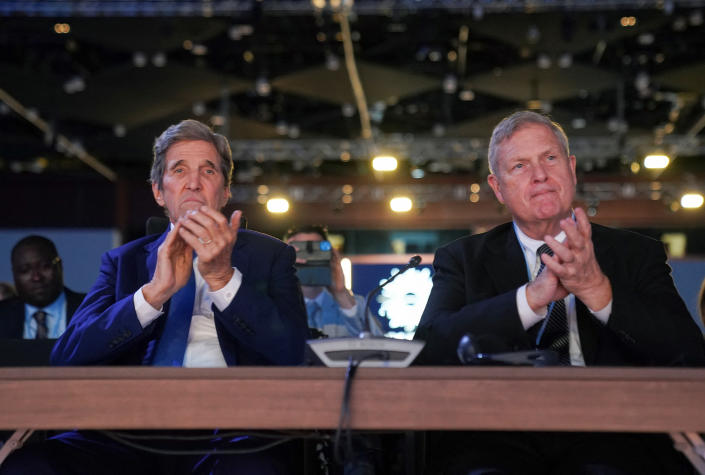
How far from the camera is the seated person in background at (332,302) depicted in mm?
3906

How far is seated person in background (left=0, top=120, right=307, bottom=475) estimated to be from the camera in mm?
1515

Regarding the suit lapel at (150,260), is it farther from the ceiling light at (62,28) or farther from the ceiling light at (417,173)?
the ceiling light at (417,173)

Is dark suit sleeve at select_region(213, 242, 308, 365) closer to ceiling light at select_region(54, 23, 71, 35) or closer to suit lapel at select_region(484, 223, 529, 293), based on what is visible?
suit lapel at select_region(484, 223, 529, 293)

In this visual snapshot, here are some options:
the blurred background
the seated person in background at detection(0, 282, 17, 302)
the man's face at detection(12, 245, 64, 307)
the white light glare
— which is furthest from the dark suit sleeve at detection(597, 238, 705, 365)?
the seated person in background at detection(0, 282, 17, 302)

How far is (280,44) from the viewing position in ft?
23.4

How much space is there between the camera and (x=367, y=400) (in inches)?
44.1

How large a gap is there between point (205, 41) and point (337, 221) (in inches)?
197

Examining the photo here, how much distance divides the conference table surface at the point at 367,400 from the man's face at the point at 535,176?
0.74 metres

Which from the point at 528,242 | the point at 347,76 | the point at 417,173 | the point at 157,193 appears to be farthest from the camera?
the point at 417,173

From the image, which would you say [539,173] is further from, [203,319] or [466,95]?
[466,95]

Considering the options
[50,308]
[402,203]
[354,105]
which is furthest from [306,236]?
[402,203]

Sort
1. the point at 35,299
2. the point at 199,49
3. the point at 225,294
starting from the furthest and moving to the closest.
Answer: the point at 199,49 → the point at 35,299 → the point at 225,294

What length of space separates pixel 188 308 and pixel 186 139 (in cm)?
44

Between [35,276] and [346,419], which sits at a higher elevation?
[35,276]
